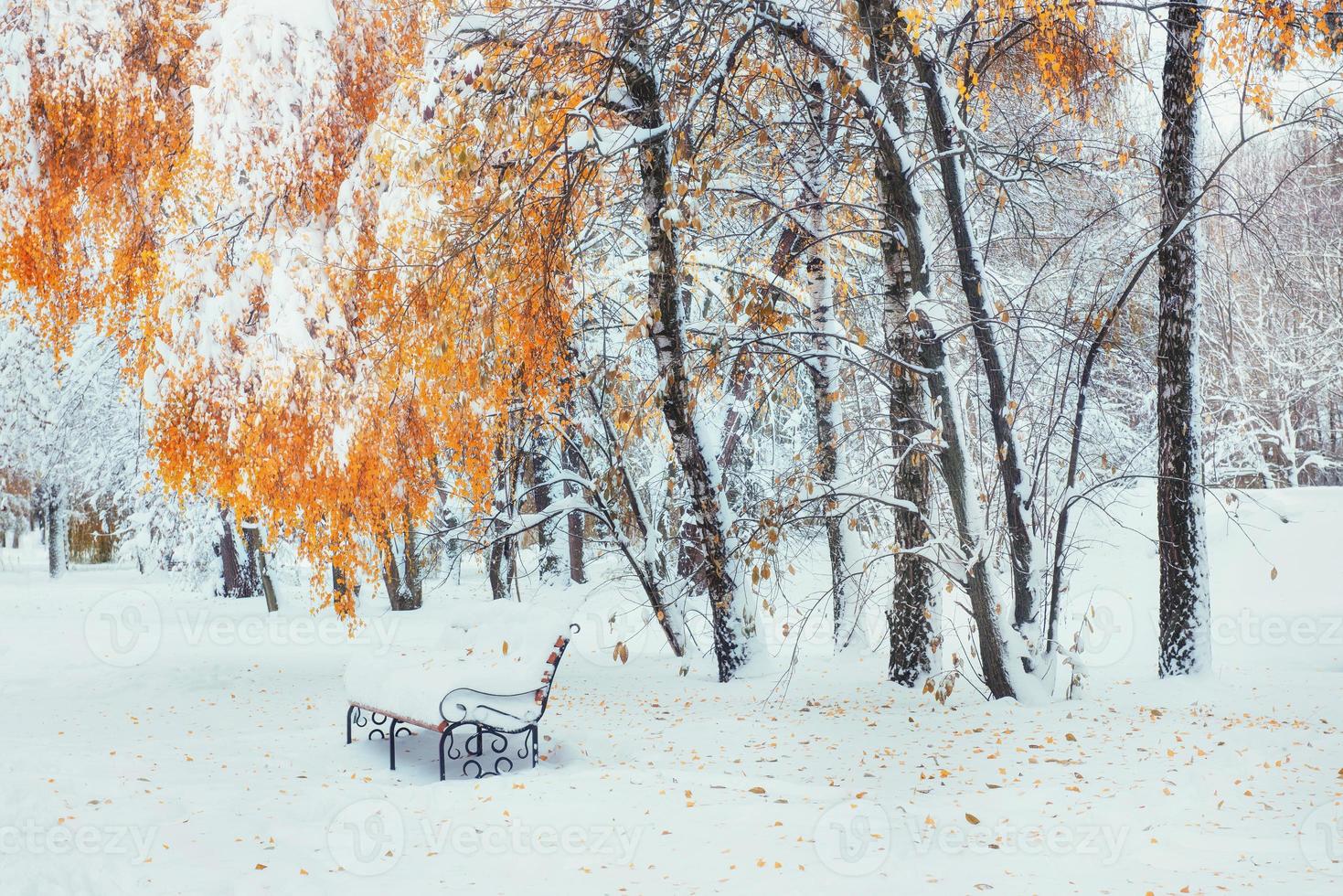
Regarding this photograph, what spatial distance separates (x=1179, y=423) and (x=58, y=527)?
2813cm

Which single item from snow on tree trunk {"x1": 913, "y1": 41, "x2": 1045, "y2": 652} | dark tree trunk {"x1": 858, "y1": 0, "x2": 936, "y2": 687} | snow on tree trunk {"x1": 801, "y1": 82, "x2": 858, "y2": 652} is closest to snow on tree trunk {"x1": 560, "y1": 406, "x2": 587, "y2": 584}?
snow on tree trunk {"x1": 801, "y1": 82, "x2": 858, "y2": 652}

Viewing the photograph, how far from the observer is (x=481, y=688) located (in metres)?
6.19

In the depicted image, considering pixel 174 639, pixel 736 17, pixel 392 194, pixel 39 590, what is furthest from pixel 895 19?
pixel 39 590

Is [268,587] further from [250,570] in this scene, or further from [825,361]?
[825,361]

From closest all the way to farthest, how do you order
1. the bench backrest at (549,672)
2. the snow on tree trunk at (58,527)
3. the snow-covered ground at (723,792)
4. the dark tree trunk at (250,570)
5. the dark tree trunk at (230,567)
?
→ the snow-covered ground at (723,792) → the bench backrest at (549,672) → the dark tree trunk at (250,570) → the dark tree trunk at (230,567) → the snow on tree trunk at (58,527)

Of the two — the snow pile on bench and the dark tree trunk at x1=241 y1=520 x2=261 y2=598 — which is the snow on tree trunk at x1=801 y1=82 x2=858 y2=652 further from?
the dark tree trunk at x1=241 y1=520 x2=261 y2=598

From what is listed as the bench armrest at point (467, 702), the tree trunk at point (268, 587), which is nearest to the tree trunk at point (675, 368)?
the bench armrest at point (467, 702)

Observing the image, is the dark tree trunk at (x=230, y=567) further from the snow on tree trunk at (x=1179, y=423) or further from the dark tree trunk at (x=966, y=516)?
the snow on tree trunk at (x=1179, y=423)

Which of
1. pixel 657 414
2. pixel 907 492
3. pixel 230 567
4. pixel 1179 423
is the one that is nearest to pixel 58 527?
pixel 230 567

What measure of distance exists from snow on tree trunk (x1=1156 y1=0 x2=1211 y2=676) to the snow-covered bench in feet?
13.3

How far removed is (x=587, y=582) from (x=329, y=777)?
10.6 meters

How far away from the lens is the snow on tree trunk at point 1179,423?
6.97 m

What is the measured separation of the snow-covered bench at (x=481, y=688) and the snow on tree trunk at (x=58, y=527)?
2228 cm

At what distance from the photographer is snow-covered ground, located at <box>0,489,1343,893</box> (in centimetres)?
414
